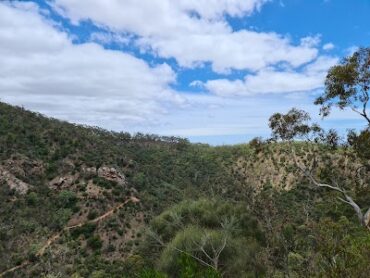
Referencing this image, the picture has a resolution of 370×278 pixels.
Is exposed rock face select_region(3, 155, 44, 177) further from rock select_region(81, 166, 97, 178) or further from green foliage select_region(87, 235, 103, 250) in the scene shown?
green foliage select_region(87, 235, 103, 250)

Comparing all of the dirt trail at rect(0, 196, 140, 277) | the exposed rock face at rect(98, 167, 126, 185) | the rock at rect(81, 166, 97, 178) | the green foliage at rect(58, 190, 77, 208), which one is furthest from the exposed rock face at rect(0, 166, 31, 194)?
the exposed rock face at rect(98, 167, 126, 185)

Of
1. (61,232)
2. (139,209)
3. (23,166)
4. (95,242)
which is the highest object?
(23,166)

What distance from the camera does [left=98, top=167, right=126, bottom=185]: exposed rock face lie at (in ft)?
225

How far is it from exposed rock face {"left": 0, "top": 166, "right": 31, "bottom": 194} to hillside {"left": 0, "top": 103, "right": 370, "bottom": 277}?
0.14 metres

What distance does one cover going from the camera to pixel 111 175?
6900 centimetres

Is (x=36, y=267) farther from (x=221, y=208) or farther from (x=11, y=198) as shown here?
(x=221, y=208)

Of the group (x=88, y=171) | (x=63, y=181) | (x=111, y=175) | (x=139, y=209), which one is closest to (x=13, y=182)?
(x=63, y=181)

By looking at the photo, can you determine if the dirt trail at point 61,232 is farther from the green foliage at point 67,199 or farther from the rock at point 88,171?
the rock at point 88,171

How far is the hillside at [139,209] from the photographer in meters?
27.2

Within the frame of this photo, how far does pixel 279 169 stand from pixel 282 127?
68.0 meters

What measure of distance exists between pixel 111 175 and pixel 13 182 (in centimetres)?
1486

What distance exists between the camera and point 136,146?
10638 centimetres

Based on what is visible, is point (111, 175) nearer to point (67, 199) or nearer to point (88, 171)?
point (88, 171)

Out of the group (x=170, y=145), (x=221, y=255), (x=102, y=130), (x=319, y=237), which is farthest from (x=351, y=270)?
(x=102, y=130)
